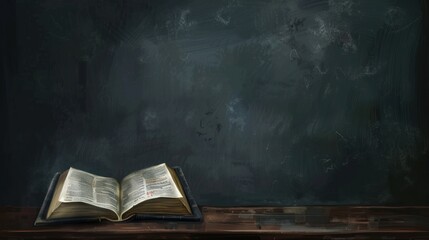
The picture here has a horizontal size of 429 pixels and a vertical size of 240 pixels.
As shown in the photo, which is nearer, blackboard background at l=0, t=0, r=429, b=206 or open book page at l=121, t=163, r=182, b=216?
open book page at l=121, t=163, r=182, b=216

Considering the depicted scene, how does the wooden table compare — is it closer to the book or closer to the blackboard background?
the book

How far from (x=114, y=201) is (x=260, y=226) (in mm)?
396

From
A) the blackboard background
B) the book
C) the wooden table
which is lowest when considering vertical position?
the wooden table

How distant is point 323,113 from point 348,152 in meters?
0.16

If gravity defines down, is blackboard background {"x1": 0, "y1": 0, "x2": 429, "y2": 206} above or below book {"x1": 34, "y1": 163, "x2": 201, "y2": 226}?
above

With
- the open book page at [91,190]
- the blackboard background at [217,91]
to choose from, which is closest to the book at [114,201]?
the open book page at [91,190]

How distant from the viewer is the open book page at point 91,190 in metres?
1.41

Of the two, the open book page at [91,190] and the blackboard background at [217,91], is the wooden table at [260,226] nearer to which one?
the open book page at [91,190]

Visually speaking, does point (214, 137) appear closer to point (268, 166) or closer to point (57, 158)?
point (268, 166)

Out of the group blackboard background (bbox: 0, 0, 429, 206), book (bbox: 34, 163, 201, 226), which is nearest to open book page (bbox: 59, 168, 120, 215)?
book (bbox: 34, 163, 201, 226)

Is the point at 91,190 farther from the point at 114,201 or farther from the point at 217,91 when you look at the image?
the point at 217,91

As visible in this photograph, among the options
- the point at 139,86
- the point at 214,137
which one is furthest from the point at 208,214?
the point at 139,86

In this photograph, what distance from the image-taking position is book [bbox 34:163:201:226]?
140cm

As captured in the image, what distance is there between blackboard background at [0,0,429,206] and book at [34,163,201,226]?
0.93ft
